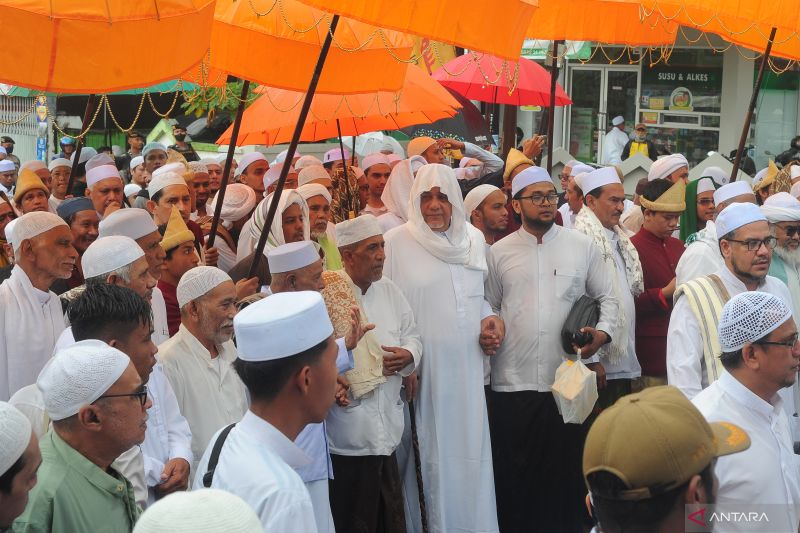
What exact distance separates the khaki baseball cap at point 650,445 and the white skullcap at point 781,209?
436cm

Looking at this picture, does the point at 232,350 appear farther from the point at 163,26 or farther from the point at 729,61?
the point at 729,61

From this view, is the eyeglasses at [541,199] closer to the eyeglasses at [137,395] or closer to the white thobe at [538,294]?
the white thobe at [538,294]

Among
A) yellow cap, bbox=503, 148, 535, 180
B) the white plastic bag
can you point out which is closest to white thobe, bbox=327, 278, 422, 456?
the white plastic bag

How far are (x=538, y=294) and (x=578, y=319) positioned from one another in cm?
28

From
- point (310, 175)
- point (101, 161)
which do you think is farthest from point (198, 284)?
point (101, 161)

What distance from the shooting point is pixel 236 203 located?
302 inches

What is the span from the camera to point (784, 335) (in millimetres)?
3609

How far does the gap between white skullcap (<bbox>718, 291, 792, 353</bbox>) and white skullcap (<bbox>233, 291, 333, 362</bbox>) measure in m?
1.60

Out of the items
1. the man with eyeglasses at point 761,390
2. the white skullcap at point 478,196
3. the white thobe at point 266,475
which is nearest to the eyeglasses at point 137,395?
the white thobe at point 266,475

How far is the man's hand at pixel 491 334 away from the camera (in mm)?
5722

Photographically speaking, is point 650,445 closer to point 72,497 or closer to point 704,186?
point 72,497

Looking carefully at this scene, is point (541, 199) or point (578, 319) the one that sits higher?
point (541, 199)

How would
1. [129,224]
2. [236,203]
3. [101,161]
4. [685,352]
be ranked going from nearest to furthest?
[685,352]
[129,224]
[236,203]
[101,161]

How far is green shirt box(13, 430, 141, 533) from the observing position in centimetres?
282
